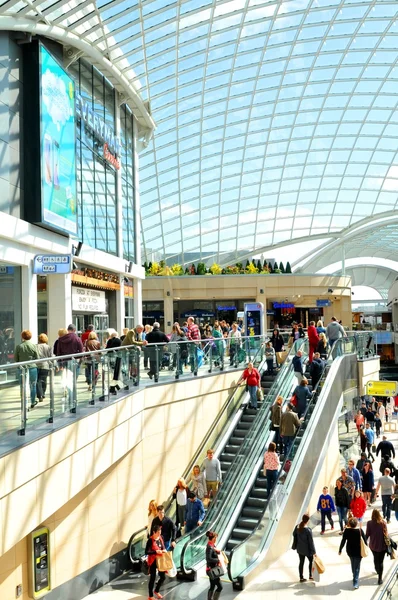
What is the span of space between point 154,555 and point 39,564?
2276 millimetres

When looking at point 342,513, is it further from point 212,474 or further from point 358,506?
point 212,474

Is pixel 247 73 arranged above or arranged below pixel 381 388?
above

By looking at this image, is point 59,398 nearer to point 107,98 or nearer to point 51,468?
point 51,468

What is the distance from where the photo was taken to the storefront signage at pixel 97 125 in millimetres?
23984

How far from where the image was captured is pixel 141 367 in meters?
16.2

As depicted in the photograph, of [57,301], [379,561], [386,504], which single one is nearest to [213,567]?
[379,561]

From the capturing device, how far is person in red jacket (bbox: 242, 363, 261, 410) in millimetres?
19797

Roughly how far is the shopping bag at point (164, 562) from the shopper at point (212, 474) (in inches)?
158

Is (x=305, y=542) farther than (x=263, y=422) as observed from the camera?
No

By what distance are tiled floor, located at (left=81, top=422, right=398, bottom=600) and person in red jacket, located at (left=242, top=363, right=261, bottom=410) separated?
592 centimetres

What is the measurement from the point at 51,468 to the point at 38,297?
38.6 feet

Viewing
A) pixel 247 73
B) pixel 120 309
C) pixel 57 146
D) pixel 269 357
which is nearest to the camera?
pixel 57 146

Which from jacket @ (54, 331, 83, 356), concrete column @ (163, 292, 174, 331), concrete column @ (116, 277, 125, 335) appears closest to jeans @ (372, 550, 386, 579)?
jacket @ (54, 331, 83, 356)

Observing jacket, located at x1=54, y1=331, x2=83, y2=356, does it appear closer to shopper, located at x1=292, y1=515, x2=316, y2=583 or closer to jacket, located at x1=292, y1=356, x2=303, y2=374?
shopper, located at x1=292, y1=515, x2=316, y2=583
